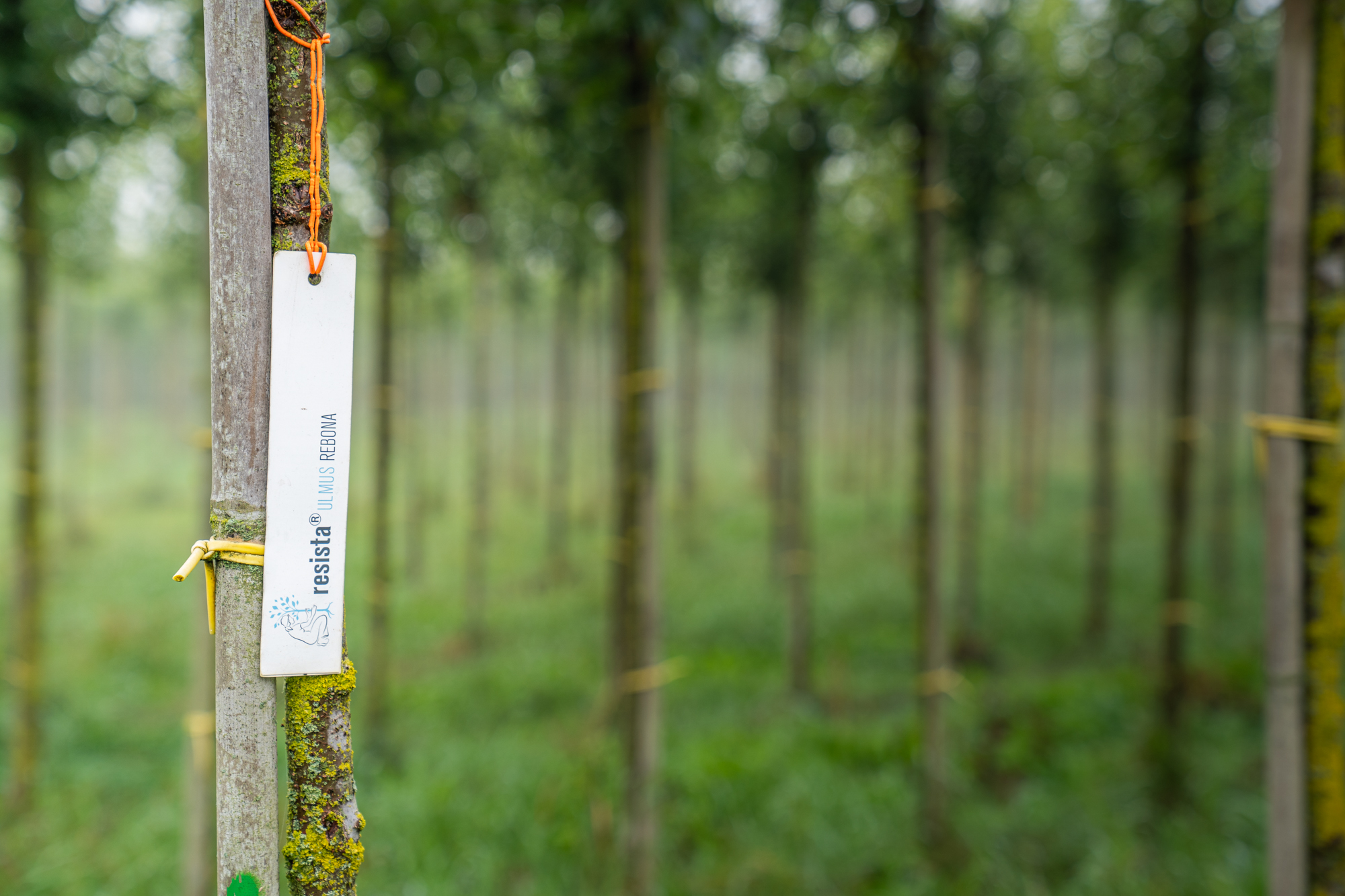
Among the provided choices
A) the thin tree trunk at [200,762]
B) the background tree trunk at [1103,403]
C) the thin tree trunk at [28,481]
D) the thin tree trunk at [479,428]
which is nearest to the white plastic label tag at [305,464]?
the thin tree trunk at [200,762]

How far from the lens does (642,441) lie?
2.97 m

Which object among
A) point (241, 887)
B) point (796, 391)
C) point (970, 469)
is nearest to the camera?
point (241, 887)

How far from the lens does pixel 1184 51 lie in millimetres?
4340

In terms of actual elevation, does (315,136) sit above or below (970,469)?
above

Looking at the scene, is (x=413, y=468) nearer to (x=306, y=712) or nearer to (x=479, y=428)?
(x=479, y=428)

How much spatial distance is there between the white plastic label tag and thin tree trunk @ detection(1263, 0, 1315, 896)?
7.25 feet

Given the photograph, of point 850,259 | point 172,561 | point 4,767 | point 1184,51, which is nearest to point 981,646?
point 1184,51

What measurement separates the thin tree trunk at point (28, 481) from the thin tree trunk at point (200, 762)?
1.89 meters

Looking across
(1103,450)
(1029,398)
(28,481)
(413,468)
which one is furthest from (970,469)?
(28,481)

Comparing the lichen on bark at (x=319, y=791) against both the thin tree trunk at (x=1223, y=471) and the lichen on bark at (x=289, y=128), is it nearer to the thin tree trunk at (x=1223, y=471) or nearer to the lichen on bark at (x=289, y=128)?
the lichen on bark at (x=289, y=128)

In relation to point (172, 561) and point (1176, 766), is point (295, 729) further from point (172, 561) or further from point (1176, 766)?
point (172, 561)

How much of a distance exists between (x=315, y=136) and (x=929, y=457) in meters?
3.12

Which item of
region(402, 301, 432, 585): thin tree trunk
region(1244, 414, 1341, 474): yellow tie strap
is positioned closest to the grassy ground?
region(402, 301, 432, 585): thin tree trunk

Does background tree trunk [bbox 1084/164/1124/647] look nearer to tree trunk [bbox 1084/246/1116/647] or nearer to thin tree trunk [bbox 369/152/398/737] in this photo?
tree trunk [bbox 1084/246/1116/647]
